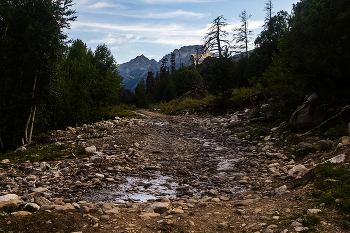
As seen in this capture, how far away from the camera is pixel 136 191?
228 inches

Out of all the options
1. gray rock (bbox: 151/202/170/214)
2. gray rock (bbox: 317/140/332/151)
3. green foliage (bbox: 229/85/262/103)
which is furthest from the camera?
green foliage (bbox: 229/85/262/103)

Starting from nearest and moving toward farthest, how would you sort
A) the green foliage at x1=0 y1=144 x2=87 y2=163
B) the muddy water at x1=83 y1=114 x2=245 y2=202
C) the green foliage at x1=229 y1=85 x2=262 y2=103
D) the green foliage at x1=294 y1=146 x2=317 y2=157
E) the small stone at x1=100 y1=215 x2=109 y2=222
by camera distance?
1. the small stone at x1=100 y1=215 x2=109 y2=222
2. the muddy water at x1=83 y1=114 x2=245 y2=202
3. the green foliage at x1=294 y1=146 x2=317 y2=157
4. the green foliage at x1=0 y1=144 x2=87 y2=163
5. the green foliage at x1=229 y1=85 x2=262 y2=103

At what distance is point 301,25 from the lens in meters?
10.1

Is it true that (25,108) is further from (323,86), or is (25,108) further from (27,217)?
(323,86)

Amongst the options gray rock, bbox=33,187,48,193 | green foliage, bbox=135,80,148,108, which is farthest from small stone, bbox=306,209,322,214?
green foliage, bbox=135,80,148,108

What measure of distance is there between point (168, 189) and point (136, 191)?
849 millimetres

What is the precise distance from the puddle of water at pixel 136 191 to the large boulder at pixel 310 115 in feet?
22.2

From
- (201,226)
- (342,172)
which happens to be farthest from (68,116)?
(342,172)

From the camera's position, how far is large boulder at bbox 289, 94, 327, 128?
9445 mm

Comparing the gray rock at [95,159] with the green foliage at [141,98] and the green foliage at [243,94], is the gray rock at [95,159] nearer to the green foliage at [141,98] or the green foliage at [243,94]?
the green foliage at [243,94]

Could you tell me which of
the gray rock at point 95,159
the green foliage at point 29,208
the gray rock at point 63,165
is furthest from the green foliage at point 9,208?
the gray rock at point 95,159

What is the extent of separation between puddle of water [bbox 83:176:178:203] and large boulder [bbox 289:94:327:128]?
6782 mm

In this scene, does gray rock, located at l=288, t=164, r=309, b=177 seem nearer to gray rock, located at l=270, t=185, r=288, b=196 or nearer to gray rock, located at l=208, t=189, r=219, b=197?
gray rock, located at l=270, t=185, r=288, b=196

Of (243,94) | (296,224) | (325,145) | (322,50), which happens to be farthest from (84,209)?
(243,94)
